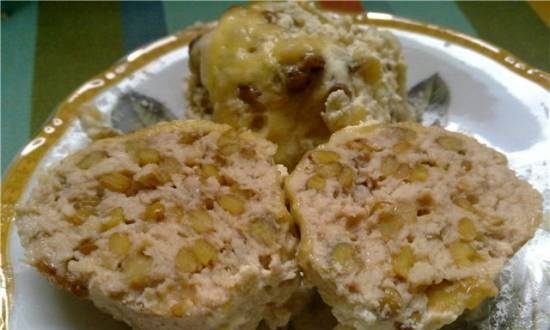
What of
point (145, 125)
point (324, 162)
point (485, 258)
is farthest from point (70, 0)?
point (485, 258)

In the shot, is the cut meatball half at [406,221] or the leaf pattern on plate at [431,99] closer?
the cut meatball half at [406,221]

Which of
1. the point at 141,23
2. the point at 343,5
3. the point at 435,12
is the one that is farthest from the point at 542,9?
the point at 141,23

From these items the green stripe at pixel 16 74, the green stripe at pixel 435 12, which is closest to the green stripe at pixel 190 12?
the green stripe at pixel 16 74

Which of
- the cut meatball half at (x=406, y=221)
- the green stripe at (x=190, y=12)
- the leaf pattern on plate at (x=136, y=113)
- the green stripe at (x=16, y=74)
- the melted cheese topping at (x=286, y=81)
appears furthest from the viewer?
the green stripe at (x=190, y=12)

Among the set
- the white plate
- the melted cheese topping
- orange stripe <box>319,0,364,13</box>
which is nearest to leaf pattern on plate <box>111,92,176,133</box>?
the white plate

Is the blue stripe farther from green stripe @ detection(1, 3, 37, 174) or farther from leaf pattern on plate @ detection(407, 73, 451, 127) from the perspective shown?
leaf pattern on plate @ detection(407, 73, 451, 127)

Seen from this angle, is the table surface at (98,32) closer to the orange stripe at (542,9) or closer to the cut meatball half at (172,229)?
the orange stripe at (542,9)

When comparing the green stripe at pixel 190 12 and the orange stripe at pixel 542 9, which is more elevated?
the green stripe at pixel 190 12
